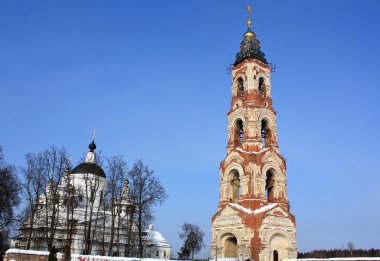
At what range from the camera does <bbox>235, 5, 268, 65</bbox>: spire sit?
125ft

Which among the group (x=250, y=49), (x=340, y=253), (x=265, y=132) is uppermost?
(x=250, y=49)

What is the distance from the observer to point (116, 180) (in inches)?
1437

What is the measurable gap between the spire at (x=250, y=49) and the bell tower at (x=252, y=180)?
5 cm

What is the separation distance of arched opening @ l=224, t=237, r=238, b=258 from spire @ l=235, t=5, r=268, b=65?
17.5 m

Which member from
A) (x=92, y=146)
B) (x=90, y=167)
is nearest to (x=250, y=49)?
(x=90, y=167)

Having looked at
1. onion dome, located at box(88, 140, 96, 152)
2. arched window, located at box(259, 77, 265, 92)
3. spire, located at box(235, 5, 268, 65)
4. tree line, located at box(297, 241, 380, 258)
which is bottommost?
tree line, located at box(297, 241, 380, 258)

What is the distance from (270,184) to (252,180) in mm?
3202

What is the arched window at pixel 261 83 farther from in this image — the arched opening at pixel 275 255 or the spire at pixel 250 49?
the arched opening at pixel 275 255

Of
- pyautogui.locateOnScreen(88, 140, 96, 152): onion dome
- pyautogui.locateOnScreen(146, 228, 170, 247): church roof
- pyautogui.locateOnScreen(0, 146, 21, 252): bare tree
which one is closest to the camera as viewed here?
pyautogui.locateOnScreen(0, 146, 21, 252): bare tree

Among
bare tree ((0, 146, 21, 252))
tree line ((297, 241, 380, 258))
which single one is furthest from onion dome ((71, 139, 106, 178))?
tree line ((297, 241, 380, 258))

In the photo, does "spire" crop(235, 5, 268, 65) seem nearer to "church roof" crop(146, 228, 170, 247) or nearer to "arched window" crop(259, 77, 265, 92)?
"arched window" crop(259, 77, 265, 92)

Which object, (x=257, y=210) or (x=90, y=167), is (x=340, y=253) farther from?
(x=90, y=167)

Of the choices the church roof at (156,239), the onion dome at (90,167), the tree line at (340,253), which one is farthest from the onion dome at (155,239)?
the tree line at (340,253)

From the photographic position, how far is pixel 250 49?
38.4m
